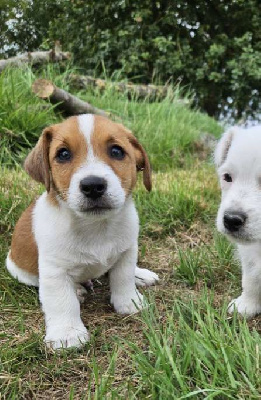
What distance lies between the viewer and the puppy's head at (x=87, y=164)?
288cm

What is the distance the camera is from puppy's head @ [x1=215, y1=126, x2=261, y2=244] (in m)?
2.83

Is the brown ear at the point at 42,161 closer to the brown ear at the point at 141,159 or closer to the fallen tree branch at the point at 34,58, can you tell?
the brown ear at the point at 141,159

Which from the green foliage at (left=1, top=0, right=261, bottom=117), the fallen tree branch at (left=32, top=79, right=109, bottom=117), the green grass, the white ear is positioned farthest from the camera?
the green foliage at (left=1, top=0, right=261, bottom=117)

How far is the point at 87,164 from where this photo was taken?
2932 mm

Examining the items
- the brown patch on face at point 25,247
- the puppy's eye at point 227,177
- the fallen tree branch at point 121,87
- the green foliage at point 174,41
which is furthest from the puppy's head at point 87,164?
the green foliage at point 174,41

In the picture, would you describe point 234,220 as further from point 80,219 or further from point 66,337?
point 66,337

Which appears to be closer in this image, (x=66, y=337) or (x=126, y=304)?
(x=66, y=337)

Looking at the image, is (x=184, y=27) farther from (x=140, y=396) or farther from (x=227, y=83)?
(x=140, y=396)

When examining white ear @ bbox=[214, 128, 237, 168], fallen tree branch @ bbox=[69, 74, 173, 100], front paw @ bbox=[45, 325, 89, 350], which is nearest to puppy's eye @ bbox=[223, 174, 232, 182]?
white ear @ bbox=[214, 128, 237, 168]

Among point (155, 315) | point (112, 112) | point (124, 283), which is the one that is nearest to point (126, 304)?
point (124, 283)

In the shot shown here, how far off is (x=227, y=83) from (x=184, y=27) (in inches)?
90.3

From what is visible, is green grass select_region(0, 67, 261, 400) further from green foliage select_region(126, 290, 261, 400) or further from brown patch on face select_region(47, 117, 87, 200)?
brown patch on face select_region(47, 117, 87, 200)

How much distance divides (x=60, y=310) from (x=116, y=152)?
110cm

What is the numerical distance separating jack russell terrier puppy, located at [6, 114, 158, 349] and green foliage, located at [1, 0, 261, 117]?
30.9 ft
